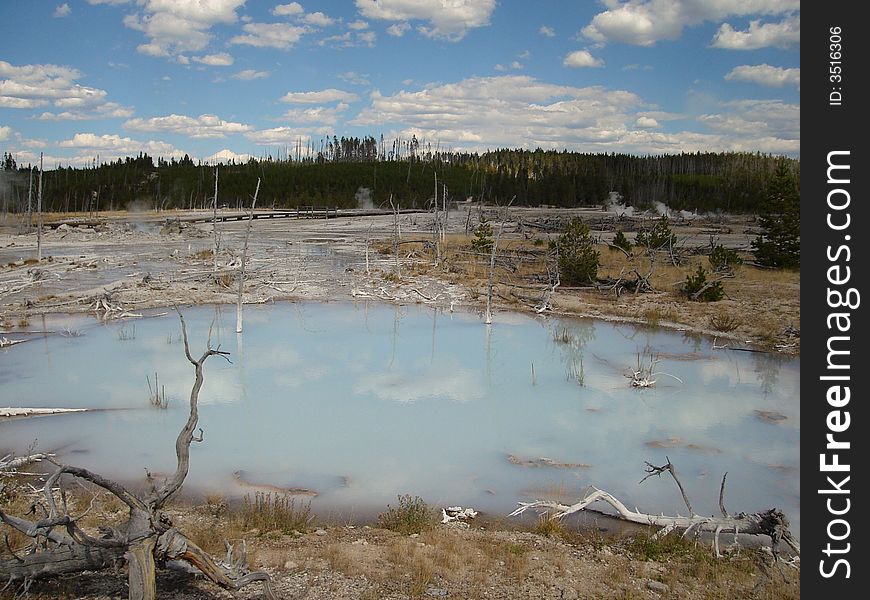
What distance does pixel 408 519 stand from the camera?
666 cm

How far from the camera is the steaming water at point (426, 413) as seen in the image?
7.93 m

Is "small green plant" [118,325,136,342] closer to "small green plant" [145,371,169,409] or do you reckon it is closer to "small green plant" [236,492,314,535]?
"small green plant" [145,371,169,409]

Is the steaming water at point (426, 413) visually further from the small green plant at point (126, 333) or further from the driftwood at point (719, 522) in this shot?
the driftwood at point (719, 522)

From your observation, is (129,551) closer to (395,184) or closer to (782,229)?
(782,229)

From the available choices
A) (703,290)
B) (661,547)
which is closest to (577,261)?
(703,290)

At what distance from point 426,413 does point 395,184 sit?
71842 mm

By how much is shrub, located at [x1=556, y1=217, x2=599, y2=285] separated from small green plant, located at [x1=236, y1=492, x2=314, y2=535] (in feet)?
52.0

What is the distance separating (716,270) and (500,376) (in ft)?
47.6

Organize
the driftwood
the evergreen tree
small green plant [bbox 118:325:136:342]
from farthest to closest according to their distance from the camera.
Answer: the evergreen tree, small green plant [bbox 118:325:136:342], the driftwood

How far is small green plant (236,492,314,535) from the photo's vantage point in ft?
21.5

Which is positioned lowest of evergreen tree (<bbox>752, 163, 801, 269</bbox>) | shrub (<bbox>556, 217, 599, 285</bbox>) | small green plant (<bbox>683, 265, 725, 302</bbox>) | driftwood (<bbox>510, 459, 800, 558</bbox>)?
driftwood (<bbox>510, 459, 800, 558</bbox>)

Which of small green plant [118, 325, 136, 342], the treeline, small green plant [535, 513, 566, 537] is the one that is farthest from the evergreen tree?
the treeline
